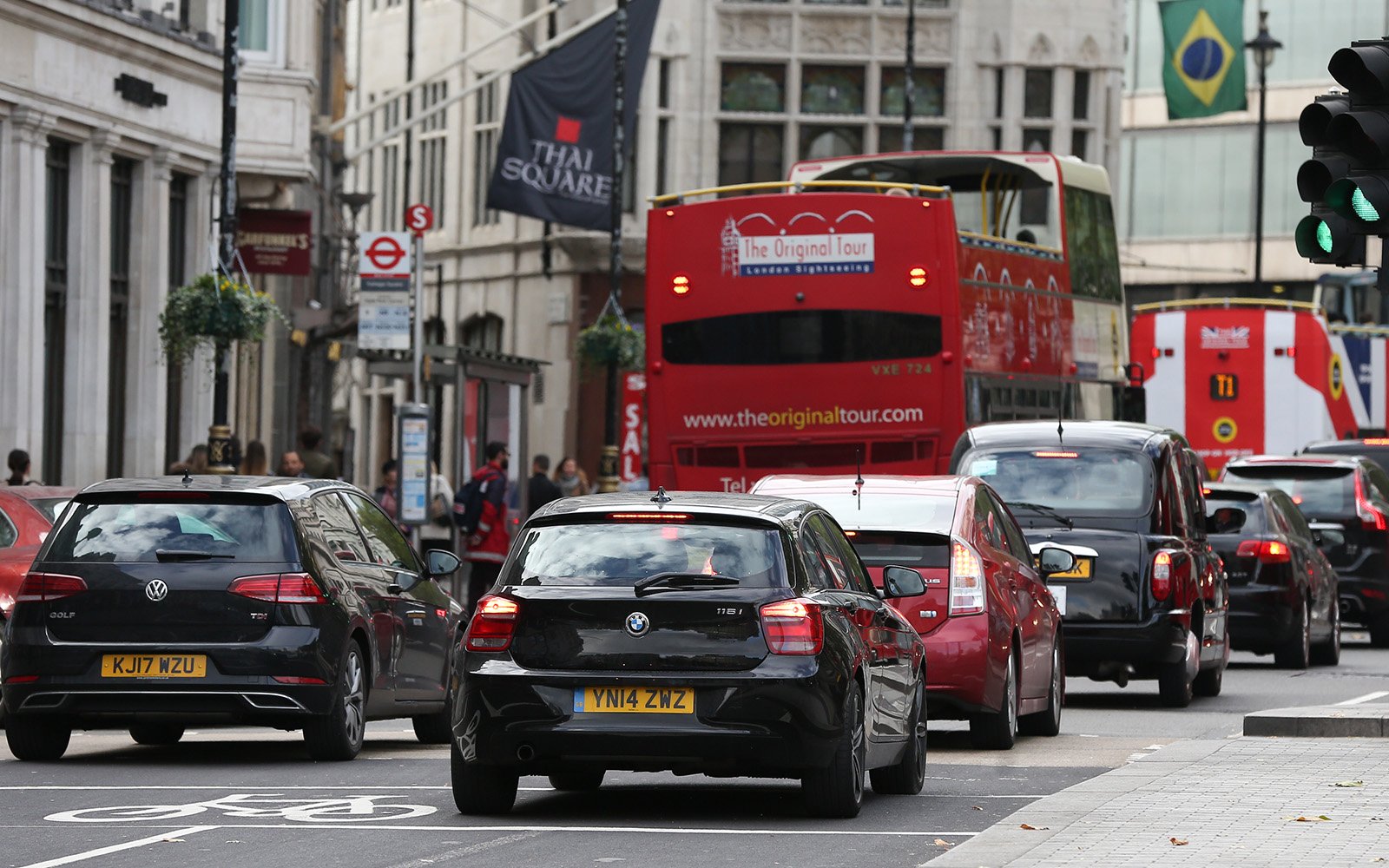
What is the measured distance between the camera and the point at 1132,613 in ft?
63.1

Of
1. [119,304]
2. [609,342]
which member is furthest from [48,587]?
[609,342]

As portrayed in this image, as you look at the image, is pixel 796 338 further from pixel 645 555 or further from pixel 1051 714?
pixel 645 555

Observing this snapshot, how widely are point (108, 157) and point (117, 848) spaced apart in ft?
77.5

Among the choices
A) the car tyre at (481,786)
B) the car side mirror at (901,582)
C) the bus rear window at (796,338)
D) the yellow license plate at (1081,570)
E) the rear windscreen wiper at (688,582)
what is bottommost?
the car tyre at (481,786)

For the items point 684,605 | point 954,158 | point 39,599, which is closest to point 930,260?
point 954,158

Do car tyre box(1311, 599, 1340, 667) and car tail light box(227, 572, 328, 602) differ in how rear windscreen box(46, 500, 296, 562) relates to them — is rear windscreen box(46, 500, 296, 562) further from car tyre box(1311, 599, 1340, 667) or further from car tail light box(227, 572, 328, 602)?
car tyre box(1311, 599, 1340, 667)

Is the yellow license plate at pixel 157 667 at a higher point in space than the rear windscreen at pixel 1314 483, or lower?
lower

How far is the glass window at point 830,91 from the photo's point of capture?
58812 millimetres

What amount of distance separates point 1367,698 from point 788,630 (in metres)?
10.1

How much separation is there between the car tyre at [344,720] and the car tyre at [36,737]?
1.25 meters

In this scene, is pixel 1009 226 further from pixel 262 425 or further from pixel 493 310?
pixel 493 310

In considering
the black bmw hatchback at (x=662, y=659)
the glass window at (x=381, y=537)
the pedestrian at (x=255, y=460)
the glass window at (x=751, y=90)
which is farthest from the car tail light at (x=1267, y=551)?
the glass window at (x=751, y=90)

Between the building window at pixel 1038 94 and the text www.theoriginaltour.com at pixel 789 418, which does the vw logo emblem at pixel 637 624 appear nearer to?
the text www.theoriginaltour.com at pixel 789 418

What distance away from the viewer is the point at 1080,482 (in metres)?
19.7
